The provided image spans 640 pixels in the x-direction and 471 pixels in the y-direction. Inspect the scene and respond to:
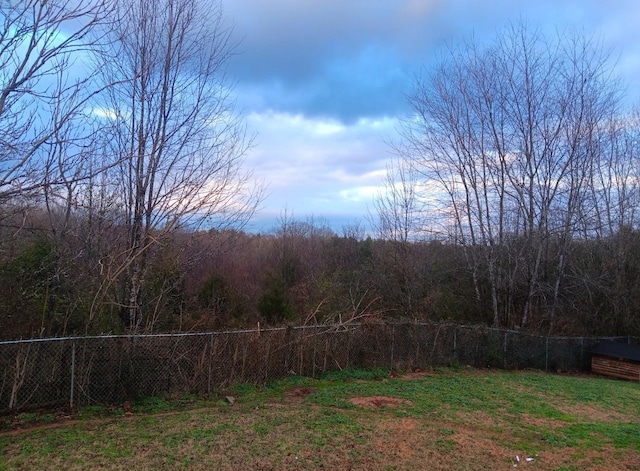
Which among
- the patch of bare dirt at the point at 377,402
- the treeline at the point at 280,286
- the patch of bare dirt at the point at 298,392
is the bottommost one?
the patch of bare dirt at the point at 298,392

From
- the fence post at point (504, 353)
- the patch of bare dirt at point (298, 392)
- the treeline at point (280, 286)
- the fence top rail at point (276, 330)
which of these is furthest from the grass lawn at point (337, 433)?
the fence post at point (504, 353)

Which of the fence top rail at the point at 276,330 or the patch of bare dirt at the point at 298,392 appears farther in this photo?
the patch of bare dirt at the point at 298,392

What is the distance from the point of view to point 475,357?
14016 mm

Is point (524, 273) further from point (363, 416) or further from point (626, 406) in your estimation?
point (363, 416)

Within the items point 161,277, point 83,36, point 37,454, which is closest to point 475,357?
point 161,277

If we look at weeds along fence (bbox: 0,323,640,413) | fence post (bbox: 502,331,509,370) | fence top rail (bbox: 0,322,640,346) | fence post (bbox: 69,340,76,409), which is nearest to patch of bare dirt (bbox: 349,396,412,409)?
weeds along fence (bbox: 0,323,640,413)

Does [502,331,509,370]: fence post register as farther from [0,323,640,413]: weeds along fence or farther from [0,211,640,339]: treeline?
[0,211,640,339]: treeline

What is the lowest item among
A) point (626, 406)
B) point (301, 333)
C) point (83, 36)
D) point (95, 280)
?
point (626, 406)

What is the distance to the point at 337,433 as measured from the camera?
6359mm

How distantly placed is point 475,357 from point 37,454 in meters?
11.6

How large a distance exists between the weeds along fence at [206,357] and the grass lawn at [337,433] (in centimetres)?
35

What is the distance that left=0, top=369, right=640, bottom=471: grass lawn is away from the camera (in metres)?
5.35

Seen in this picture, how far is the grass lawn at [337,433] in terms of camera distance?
5.35 m

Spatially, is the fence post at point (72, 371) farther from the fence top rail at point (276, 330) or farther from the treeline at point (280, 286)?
the treeline at point (280, 286)
